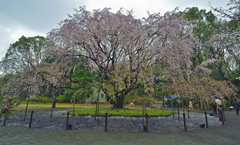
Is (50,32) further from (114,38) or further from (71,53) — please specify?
(114,38)

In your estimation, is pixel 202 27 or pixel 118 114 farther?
pixel 202 27

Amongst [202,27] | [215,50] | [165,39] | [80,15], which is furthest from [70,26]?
[215,50]

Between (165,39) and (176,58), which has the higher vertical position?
(165,39)

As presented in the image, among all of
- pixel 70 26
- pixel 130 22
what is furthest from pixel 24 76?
pixel 130 22

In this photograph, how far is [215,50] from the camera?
30.0 m

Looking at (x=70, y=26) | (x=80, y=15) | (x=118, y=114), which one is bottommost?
(x=118, y=114)

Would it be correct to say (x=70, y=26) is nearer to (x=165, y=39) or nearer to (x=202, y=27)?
(x=165, y=39)

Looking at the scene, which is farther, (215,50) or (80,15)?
(215,50)

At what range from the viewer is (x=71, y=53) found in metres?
12.8

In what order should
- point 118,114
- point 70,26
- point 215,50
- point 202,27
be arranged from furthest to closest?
point 215,50
point 202,27
point 118,114
point 70,26

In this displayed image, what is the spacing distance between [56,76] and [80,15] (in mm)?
5680

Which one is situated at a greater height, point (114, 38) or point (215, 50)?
point (215, 50)

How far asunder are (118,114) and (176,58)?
282 inches

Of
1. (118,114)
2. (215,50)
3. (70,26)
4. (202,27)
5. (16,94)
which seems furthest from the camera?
(215,50)
